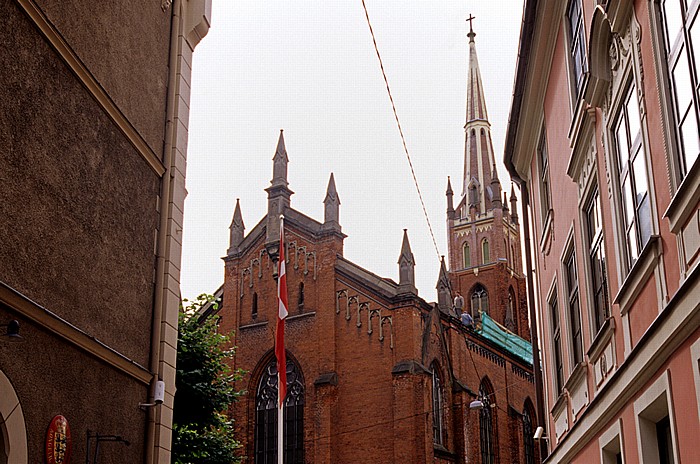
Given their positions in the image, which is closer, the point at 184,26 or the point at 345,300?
the point at 184,26

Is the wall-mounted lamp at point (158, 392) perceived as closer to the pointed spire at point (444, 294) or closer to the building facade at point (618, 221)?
the building facade at point (618, 221)

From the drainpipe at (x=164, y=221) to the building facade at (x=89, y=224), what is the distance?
0.02 m

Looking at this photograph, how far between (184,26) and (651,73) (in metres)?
7.79

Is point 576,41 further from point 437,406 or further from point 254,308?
point 254,308

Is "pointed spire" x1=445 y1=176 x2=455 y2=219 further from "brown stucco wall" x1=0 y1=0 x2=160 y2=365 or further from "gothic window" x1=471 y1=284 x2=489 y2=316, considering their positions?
"brown stucco wall" x1=0 y1=0 x2=160 y2=365

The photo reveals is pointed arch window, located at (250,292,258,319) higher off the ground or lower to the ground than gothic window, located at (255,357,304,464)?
higher

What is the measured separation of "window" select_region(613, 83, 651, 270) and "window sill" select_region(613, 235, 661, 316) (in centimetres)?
24

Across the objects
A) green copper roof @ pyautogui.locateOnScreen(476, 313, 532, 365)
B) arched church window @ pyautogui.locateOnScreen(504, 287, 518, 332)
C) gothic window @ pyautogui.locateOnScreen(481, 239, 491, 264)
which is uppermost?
gothic window @ pyautogui.locateOnScreen(481, 239, 491, 264)

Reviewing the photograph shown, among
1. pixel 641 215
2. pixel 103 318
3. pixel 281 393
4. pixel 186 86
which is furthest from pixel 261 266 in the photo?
pixel 641 215

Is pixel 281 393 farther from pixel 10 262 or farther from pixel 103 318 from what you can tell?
pixel 10 262

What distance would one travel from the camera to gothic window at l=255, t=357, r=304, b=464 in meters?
33.7

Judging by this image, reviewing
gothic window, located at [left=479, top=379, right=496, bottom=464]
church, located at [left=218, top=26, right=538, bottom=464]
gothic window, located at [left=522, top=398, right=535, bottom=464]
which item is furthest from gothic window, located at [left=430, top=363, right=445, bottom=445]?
gothic window, located at [left=522, top=398, right=535, bottom=464]

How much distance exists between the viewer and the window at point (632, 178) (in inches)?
312

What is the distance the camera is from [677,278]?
6750 mm
